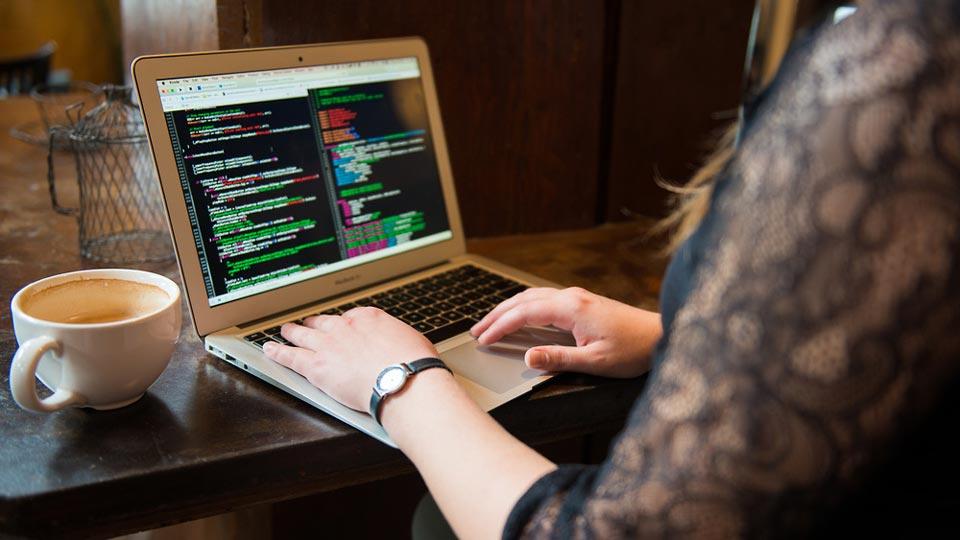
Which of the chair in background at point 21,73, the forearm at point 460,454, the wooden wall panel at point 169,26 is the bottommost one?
the forearm at point 460,454

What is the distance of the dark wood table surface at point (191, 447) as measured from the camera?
27.4 inches

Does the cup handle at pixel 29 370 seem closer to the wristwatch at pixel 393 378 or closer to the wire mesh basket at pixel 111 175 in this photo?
the wristwatch at pixel 393 378

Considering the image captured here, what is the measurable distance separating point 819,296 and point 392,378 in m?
0.39

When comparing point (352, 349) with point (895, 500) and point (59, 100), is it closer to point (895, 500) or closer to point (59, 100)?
point (895, 500)

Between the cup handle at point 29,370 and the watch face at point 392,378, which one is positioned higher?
the cup handle at point 29,370

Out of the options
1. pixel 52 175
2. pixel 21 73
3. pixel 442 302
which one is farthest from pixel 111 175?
pixel 21 73

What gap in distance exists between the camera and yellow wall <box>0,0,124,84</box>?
13.6 feet

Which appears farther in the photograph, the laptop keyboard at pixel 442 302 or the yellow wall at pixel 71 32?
the yellow wall at pixel 71 32

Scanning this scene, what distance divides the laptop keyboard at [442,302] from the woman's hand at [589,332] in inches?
3.1

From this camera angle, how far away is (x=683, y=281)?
0.59 m

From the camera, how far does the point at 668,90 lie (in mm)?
1464

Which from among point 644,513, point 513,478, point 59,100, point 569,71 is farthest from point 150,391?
point 59,100

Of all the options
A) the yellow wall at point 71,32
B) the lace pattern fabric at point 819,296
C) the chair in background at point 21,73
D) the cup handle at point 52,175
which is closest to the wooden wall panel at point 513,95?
the cup handle at point 52,175

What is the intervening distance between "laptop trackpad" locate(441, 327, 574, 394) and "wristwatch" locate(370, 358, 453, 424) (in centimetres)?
11
